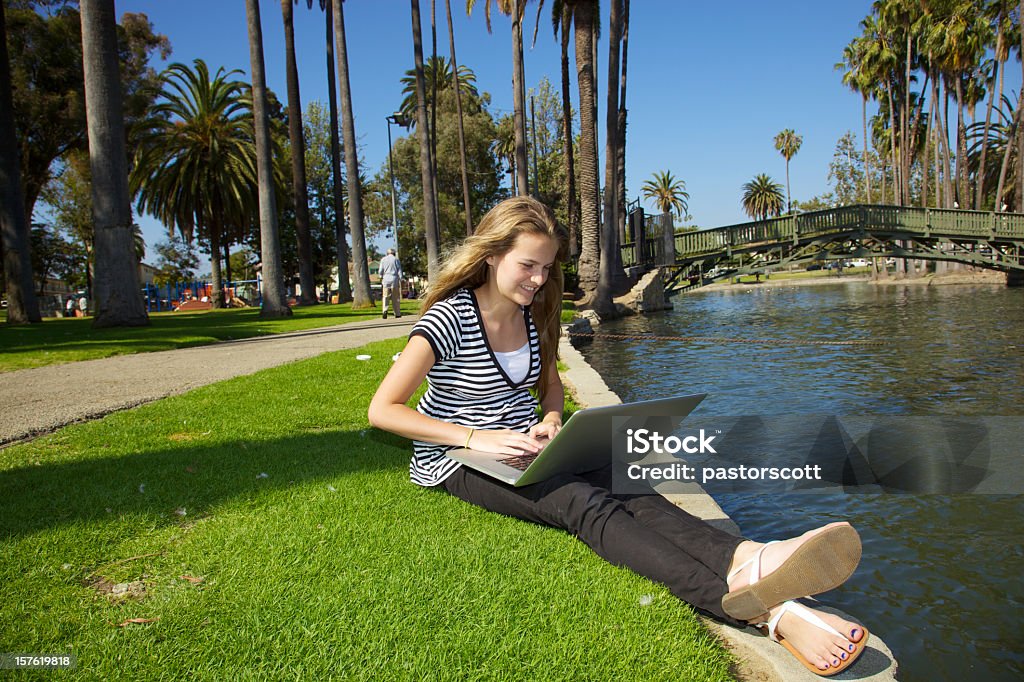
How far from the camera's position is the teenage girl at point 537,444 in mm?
2072

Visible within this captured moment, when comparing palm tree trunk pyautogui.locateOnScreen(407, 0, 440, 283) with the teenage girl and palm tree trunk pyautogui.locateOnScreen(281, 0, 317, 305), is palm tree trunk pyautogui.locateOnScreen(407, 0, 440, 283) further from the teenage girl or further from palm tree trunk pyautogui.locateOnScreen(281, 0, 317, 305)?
the teenage girl

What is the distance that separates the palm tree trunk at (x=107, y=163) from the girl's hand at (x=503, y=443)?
1426 centimetres

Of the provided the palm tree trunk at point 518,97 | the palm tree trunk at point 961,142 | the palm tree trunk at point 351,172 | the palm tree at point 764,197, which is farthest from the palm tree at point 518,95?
the palm tree at point 764,197

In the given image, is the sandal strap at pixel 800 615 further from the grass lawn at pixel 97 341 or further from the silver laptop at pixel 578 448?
the grass lawn at pixel 97 341

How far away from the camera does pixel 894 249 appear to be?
27016mm

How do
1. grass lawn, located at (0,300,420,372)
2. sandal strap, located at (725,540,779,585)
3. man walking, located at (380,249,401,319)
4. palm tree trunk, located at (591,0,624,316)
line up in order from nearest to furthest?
sandal strap, located at (725,540,779,585) < grass lawn, located at (0,300,420,372) < man walking, located at (380,249,401,319) < palm tree trunk, located at (591,0,624,316)

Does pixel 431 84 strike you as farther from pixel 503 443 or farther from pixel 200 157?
pixel 503 443

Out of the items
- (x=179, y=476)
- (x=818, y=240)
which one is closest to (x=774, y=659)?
(x=179, y=476)

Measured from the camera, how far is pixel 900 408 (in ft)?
23.9

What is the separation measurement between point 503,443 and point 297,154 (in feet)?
93.6

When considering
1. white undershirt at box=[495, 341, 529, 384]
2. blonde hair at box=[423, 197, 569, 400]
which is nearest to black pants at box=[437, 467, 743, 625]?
white undershirt at box=[495, 341, 529, 384]

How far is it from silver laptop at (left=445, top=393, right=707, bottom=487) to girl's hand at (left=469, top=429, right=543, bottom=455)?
3 cm

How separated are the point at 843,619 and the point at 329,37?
36.1 meters

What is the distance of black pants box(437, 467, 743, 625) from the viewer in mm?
2281
